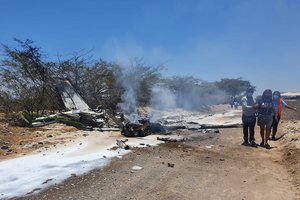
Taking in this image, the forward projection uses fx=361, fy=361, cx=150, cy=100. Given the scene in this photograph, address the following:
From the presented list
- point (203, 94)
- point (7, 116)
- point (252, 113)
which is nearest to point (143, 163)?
point (252, 113)

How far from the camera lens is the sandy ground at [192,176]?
21.0 ft

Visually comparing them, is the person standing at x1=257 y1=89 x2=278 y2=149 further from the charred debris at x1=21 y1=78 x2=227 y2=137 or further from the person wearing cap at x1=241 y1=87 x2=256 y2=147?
the charred debris at x1=21 y1=78 x2=227 y2=137

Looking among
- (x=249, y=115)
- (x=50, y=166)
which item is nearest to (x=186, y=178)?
(x=50, y=166)

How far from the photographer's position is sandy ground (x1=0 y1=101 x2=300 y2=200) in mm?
6402

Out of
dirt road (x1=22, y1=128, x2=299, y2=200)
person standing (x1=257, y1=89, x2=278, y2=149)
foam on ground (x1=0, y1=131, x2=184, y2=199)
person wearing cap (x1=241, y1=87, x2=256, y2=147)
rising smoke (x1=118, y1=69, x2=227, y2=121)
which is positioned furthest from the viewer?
rising smoke (x1=118, y1=69, x2=227, y2=121)

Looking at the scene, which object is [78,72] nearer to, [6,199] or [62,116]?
[62,116]

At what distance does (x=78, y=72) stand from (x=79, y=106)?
11.6ft

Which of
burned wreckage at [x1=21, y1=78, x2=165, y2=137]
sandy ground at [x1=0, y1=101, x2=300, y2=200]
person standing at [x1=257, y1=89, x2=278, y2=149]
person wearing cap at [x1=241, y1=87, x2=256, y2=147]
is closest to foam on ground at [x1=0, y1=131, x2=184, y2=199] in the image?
sandy ground at [x1=0, y1=101, x2=300, y2=200]

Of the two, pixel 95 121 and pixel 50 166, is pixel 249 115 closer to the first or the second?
pixel 95 121

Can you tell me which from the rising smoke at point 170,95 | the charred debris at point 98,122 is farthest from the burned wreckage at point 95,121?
the rising smoke at point 170,95

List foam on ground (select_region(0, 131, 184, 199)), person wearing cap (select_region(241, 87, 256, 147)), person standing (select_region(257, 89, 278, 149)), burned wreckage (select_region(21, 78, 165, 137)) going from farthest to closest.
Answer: burned wreckage (select_region(21, 78, 165, 137)) < person wearing cap (select_region(241, 87, 256, 147)) < person standing (select_region(257, 89, 278, 149)) < foam on ground (select_region(0, 131, 184, 199))

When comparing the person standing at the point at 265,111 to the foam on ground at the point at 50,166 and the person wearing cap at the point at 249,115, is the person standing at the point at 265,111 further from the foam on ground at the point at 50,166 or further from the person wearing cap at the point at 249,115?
the foam on ground at the point at 50,166

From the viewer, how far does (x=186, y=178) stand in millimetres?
7484

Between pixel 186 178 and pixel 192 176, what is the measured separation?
0.25 m
